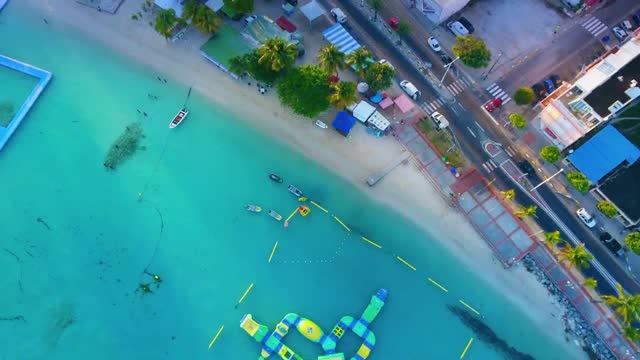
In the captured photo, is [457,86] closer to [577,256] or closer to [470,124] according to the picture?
[470,124]

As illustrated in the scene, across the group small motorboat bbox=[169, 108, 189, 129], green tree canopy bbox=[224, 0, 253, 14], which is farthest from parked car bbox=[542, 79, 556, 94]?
small motorboat bbox=[169, 108, 189, 129]

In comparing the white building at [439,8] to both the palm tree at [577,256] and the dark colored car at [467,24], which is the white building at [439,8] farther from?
the palm tree at [577,256]

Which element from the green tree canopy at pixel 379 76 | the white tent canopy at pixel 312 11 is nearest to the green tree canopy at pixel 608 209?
the green tree canopy at pixel 379 76

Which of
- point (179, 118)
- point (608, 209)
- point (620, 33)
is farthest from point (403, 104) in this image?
point (620, 33)

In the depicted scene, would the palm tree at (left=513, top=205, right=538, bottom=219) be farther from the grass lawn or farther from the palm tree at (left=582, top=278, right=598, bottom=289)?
the palm tree at (left=582, top=278, right=598, bottom=289)

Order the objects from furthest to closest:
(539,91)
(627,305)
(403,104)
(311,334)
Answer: (539,91), (403,104), (311,334), (627,305)

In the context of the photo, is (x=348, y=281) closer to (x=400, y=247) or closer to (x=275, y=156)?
(x=400, y=247)

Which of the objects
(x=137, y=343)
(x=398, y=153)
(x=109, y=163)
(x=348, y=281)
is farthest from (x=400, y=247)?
(x=109, y=163)
